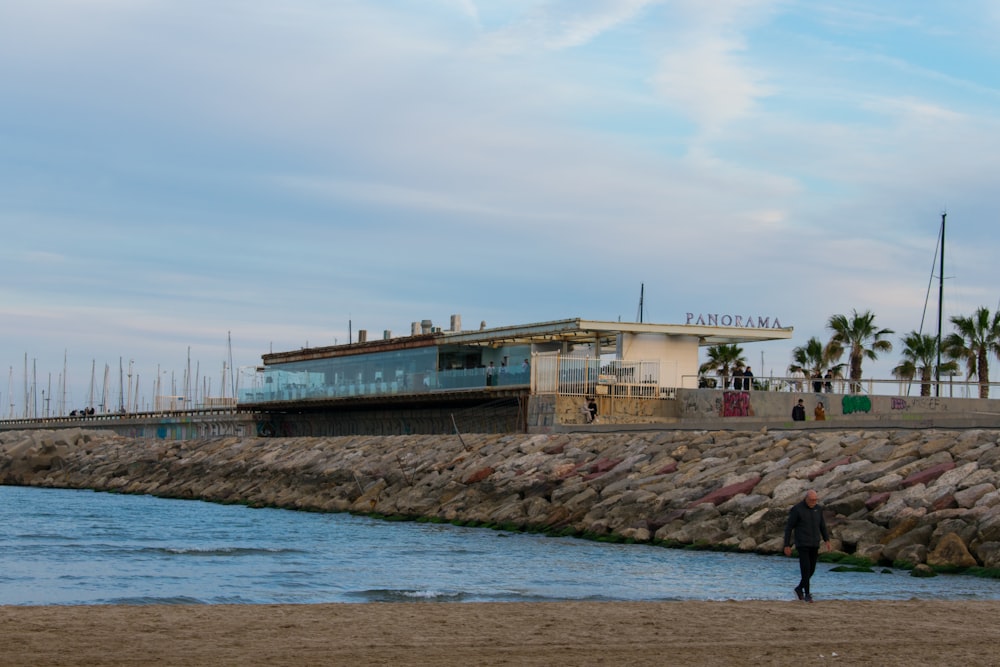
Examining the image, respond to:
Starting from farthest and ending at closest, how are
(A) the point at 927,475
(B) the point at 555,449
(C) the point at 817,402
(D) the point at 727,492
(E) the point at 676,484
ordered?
(C) the point at 817,402
(B) the point at 555,449
(E) the point at 676,484
(D) the point at 727,492
(A) the point at 927,475

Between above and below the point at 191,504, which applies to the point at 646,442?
above

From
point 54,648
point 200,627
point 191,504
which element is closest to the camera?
point 54,648

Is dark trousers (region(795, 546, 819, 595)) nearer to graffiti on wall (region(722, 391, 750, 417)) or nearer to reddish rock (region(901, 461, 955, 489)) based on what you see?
reddish rock (region(901, 461, 955, 489))

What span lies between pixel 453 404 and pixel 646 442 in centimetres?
1649

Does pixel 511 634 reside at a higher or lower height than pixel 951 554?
lower

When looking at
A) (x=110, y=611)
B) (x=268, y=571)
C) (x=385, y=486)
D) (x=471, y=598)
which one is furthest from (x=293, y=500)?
(x=110, y=611)

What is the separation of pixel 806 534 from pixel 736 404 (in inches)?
969

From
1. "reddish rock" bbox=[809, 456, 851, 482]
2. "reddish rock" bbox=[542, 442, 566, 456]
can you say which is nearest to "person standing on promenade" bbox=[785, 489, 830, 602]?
"reddish rock" bbox=[809, 456, 851, 482]

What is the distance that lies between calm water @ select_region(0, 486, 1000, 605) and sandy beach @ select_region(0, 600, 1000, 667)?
265cm

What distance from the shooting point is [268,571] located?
2233cm

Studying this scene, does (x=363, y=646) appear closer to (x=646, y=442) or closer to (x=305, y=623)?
(x=305, y=623)

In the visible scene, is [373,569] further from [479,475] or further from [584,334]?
[584,334]

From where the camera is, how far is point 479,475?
34.9m

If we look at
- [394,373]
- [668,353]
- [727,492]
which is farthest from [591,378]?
[727,492]
